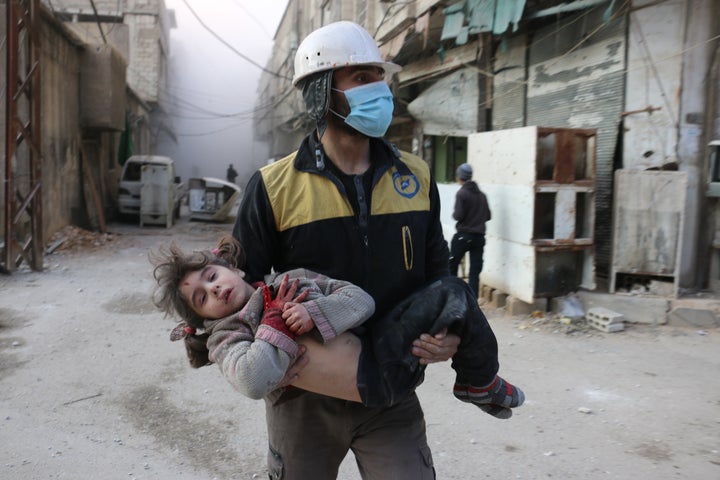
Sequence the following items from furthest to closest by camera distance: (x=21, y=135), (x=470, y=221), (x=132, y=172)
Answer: (x=132, y=172) → (x=21, y=135) → (x=470, y=221)

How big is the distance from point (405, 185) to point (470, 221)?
16.2ft

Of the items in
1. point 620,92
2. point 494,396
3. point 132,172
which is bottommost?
point 494,396

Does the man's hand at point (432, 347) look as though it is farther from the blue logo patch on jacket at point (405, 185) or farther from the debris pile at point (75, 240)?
the debris pile at point (75, 240)

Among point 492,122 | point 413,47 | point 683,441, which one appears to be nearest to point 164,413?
point 683,441

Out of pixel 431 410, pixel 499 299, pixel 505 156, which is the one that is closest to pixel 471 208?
pixel 505 156

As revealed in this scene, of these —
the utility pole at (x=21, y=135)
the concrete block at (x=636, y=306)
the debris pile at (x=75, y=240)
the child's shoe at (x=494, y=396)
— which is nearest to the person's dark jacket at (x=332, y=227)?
the child's shoe at (x=494, y=396)

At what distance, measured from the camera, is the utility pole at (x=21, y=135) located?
819 centimetres

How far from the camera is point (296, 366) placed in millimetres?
1569

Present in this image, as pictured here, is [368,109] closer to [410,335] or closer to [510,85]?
[410,335]

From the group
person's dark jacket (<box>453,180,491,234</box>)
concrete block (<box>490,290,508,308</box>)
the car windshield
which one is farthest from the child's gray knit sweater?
the car windshield

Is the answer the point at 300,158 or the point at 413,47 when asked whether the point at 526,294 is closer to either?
the point at 300,158

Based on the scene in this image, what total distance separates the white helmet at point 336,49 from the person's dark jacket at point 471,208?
4.91m

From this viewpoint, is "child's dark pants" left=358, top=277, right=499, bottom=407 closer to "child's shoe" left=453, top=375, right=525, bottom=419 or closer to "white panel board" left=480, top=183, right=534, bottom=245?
"child's shoe" left=453, top=375, right=525, bottom=419

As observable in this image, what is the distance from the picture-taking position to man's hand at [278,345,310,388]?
5.13 feet
